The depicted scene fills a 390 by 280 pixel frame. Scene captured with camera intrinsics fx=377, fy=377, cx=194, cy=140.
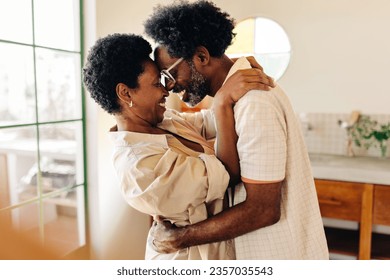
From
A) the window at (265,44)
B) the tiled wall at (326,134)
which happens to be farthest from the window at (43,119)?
the tiled wall at (326,134)

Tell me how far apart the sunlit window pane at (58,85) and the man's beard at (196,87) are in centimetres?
78

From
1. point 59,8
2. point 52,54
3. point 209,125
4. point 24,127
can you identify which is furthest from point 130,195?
point 59,8

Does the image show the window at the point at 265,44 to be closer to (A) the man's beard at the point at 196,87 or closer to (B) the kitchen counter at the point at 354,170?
(B) the kitchen counter at the point at 354,170

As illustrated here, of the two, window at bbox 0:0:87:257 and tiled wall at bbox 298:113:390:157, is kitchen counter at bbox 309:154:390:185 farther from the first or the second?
window at bbox 0:0:87:257

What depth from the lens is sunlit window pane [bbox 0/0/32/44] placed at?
129 cm

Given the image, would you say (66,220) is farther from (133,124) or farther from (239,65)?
(239,65)

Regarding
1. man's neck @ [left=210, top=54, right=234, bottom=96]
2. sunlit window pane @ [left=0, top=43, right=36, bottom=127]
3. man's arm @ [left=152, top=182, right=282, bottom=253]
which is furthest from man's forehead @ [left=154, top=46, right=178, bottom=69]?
sunlit window pane @ [left=0, top=43, right=36, bottom=127]

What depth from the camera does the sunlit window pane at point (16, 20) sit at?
1287 mm

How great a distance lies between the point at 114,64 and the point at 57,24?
2.76ft

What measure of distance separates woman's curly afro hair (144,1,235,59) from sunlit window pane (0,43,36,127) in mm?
679

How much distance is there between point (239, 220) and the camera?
77cm
